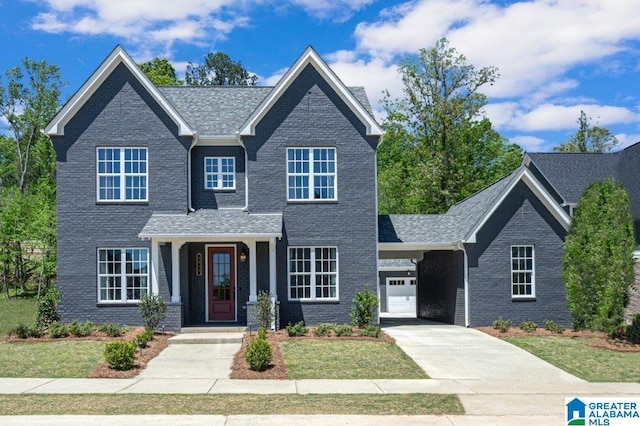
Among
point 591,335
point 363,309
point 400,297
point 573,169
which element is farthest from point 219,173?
Answer: point 400,297

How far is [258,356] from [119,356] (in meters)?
3.22

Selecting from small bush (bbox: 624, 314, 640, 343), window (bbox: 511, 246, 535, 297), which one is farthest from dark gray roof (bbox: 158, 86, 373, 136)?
small bush (bbox: 624, 314, 640, 343)

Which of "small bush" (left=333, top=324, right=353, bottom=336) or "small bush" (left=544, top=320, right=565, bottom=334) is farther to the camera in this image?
"small bush" (left=544, top=320, right=565, bottom=334)

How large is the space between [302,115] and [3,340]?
1183cm

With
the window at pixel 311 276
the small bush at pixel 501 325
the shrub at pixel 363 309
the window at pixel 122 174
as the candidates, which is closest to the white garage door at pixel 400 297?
the small bush at pixel 501 325

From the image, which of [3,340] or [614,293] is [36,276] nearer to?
[3,340]

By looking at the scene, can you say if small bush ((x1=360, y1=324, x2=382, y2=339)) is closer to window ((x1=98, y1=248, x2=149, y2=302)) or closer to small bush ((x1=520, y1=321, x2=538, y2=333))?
small bush ((x1=520, y1=321, x2=538, y2=333))

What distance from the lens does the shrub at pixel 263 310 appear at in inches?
816

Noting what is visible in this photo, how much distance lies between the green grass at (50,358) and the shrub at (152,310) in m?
1.86

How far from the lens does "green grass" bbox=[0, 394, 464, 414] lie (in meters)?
11.4

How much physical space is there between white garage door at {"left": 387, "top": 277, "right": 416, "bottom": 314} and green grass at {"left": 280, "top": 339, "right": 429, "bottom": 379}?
77.2 ft

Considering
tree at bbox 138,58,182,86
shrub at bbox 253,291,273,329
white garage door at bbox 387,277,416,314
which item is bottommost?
white garage door at bbox 387,277,416,314

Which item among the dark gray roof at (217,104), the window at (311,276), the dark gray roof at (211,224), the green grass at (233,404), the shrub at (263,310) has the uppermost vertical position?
the dark gray roof at (217,104)

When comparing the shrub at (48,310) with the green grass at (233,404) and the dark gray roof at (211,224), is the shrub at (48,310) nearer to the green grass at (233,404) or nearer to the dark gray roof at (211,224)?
the dark gray roof at (211,224)
